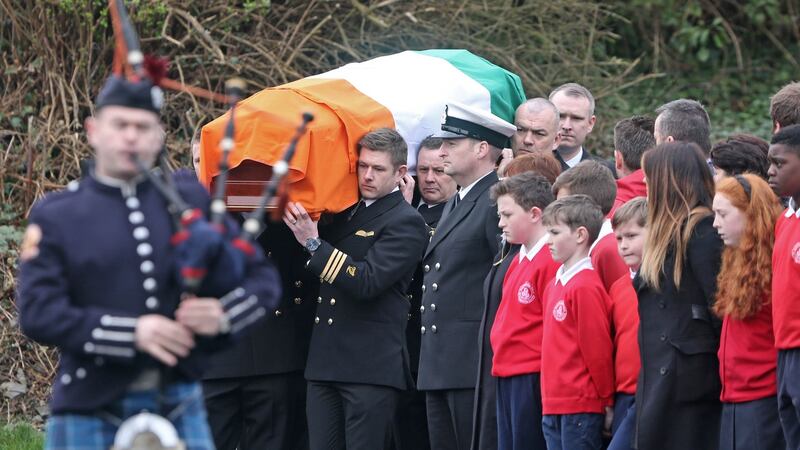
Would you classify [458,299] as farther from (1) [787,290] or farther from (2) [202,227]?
(2) [202,227]

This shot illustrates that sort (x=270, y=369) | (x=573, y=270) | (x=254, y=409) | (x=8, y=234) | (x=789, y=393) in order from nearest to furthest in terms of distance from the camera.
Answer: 1. (x=789, y=393)
2. (x=573, y=270)
3. (x=270, y=369)
4. (x=254, y=409)
5. (x=8, y=234)

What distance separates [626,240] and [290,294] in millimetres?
2311

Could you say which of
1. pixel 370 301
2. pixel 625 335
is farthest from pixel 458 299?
pixel 625 335

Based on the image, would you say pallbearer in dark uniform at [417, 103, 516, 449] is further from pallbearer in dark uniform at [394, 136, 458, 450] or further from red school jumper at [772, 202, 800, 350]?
red school jumper at [772, 202, 800, 350]

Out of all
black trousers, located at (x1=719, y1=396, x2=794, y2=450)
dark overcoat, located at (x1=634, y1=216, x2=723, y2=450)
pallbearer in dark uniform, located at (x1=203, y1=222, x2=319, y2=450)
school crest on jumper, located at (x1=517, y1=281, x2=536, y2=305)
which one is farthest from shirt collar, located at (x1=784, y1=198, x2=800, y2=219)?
pallbearer in dark uniform, located at (x1=203, y1=222, x2=319, y2=450)

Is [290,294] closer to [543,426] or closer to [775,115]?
[543,426]

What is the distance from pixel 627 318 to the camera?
6.59 meters

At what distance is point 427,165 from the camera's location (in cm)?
835

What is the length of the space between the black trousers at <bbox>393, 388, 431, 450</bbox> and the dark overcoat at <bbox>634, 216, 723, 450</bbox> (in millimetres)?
2378

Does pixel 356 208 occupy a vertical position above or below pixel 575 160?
below

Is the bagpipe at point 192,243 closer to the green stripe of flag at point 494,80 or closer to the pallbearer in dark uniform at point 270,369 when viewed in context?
the pallbearer in dark uniform at point 270,369

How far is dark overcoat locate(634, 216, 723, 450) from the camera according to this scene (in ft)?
Answer: 20.4

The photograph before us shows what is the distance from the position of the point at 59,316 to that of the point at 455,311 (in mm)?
3454

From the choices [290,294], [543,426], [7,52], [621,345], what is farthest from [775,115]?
[7,52]
